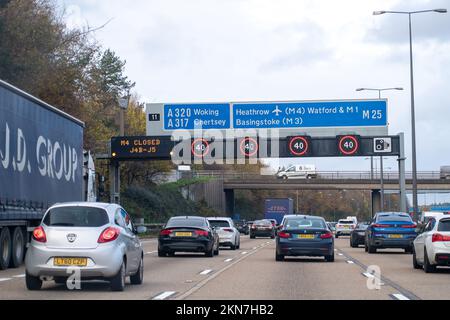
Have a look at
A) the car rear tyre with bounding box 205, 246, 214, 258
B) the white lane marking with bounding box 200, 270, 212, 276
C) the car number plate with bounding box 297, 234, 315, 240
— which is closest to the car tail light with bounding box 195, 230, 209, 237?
the car rear tyre with bounding box 205, 246, 214, 258

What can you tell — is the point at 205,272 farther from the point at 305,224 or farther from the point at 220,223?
the point at 220,223

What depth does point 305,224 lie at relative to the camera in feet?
92.3

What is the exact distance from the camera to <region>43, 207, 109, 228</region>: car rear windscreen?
1653 cm

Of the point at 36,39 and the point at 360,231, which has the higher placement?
the point at 36,39

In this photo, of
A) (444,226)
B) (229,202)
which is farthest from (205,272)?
(229,202)

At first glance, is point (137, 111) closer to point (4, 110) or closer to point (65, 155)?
point (65, 155)

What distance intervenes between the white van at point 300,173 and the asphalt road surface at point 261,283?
63563 millimetres

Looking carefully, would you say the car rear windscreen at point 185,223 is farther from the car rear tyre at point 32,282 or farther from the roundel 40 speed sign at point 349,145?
the roundel 40 speed sign at point 349,145

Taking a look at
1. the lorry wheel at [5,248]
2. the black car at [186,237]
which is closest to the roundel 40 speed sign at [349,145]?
the black car at [186,237]

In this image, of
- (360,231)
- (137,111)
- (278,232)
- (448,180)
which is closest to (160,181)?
(137,111)

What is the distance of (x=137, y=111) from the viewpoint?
266 ft

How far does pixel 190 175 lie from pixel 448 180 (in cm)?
2680

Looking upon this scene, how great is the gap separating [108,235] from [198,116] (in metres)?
32.5

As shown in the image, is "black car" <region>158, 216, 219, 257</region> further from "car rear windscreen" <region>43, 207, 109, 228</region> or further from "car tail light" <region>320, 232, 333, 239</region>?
"car rear windscreen" <region>43, 207, 109, 228</region>
